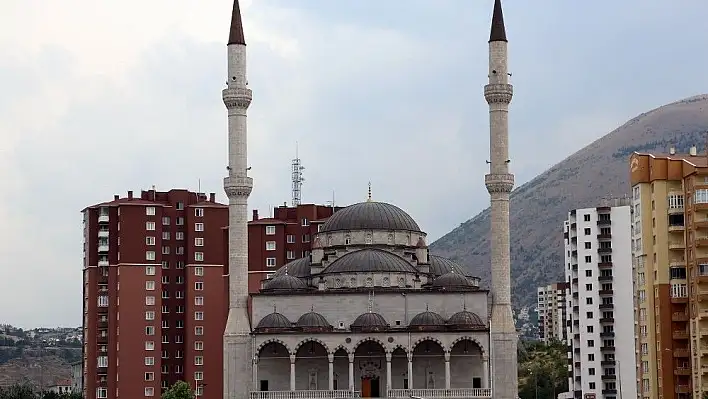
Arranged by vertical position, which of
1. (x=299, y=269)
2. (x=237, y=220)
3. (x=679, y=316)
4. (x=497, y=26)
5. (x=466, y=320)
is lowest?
(x=679, y=316)

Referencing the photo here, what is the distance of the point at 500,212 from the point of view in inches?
2436

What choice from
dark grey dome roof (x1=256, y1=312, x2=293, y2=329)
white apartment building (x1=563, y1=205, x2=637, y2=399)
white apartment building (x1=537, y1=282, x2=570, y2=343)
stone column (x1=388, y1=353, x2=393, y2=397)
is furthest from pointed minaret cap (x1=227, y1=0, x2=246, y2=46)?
white apartment building (x1=537, y1=282, x2=570, y2=343)

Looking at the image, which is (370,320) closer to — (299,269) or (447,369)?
(447,369)

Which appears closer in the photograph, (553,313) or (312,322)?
(312,322)

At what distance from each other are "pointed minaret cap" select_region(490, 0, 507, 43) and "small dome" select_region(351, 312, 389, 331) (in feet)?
44.7

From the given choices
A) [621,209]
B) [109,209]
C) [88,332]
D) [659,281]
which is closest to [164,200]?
[109,209]

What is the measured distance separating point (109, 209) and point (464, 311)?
3052 centimetres

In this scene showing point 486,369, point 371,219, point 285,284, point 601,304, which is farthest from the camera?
point 601,304

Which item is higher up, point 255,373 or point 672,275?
point 672,275

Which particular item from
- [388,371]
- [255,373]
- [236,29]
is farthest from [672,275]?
[236,29]

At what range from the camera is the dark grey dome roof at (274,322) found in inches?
2375

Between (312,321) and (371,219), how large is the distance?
28.0 ft

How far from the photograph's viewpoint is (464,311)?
60.8m

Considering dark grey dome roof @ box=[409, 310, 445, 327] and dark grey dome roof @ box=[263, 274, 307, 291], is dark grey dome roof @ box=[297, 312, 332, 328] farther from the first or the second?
dark grey dome roof @ box=[409, 310, 445, 327]
